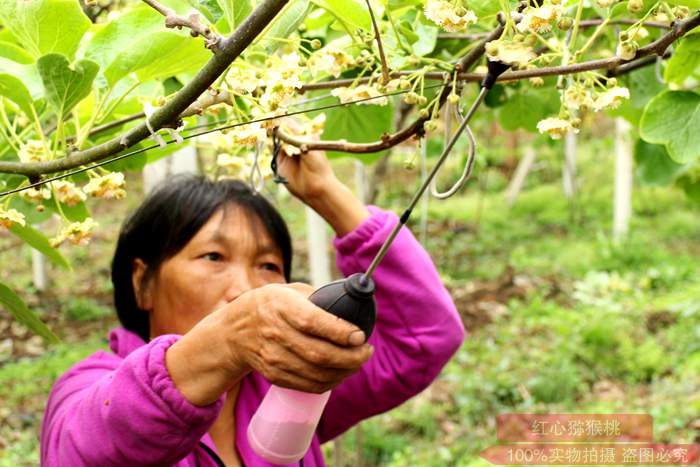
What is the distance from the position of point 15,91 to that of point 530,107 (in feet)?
2.32

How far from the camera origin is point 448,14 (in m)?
0.50

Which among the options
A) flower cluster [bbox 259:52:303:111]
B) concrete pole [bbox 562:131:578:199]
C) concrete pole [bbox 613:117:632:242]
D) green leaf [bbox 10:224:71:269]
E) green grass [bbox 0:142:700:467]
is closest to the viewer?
flower cluster [bbox 259:52:303:111]

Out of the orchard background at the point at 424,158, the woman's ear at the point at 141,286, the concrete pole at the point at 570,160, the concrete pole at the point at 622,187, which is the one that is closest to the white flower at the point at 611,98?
the orchard background at the point at 424,158

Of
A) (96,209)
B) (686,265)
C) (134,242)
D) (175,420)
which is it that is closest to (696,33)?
(175,420)

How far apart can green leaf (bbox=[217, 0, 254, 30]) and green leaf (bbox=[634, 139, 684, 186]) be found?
2.29ft

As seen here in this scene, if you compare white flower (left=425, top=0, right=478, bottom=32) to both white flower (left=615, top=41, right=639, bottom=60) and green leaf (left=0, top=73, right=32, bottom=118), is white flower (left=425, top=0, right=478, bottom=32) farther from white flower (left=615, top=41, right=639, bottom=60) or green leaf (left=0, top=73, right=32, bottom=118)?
green leaf (left=0, top=73, right=32, bottom=118)

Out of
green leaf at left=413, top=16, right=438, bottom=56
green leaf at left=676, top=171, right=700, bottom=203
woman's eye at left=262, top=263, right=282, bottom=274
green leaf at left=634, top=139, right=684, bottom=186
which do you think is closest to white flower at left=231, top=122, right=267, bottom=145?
green leaf at left=413, top=16, right=438, bottom=56

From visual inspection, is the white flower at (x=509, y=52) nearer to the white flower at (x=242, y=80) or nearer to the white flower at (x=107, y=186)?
the white flower at (x=242, y=80)

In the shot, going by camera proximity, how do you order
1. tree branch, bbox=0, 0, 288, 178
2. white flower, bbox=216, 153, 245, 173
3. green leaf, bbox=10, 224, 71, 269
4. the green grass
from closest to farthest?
tree branch, bbox=0, 0, 288, 178, green leaf, bbox=10, 224, 71, 269, white flower, bbox=216, 153, 245, 173, the green grass

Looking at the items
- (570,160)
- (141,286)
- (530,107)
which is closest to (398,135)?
(530,107)

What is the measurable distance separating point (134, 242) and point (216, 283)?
203mm

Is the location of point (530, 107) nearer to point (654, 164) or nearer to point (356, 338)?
point (654, 164)

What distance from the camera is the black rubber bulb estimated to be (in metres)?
0.52

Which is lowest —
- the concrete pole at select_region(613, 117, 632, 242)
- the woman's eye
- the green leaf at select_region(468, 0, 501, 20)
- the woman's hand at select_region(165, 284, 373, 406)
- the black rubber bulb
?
the concrete pole at select_region(613, 117, 632, 242)
